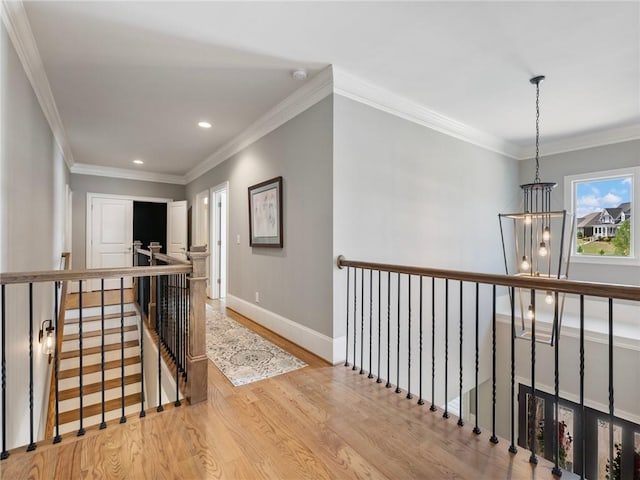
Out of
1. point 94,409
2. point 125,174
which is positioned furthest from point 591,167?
point 125,174

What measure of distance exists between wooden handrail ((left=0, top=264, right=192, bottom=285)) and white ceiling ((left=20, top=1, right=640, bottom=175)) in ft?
5.39

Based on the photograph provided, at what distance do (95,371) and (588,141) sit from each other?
723 centimetres

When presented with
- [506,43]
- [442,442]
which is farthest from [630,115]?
[442,442]

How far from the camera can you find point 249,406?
2125 mm

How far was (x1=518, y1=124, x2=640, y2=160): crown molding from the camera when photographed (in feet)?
13.4

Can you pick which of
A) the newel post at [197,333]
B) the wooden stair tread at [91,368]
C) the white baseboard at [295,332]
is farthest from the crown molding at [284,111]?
the wooden stair tread at [91,368]

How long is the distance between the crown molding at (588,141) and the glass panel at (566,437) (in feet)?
12.0

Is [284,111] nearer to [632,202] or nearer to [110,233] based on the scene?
[632,202]

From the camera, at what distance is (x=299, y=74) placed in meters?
2.74

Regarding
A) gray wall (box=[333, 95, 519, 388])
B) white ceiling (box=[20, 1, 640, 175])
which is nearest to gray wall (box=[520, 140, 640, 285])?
white ceiling (box=[20, 1, 640, 175])

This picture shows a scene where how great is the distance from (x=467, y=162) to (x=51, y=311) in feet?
18.3

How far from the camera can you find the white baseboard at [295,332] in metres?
2.86

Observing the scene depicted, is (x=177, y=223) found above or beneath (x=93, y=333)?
above

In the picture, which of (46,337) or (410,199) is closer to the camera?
(46,337)
